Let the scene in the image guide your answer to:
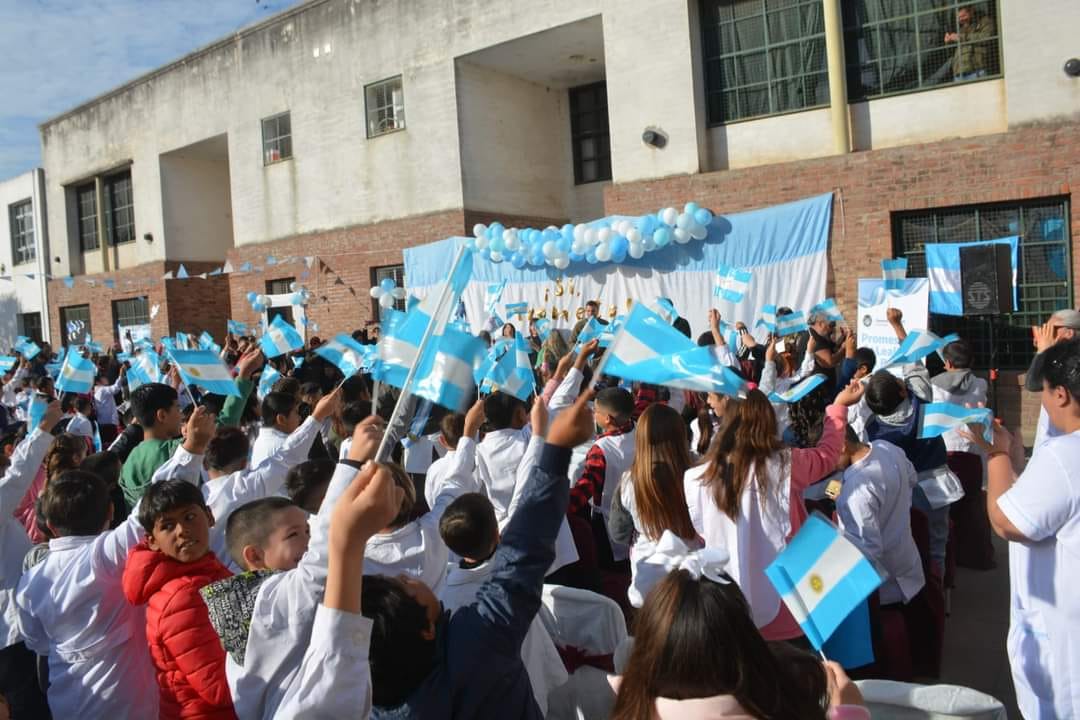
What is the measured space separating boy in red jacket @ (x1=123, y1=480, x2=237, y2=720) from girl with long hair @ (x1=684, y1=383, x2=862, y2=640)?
1.86 metres

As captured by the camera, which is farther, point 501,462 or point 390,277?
point 390,277

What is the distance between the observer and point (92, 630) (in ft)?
9.77

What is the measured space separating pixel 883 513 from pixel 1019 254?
831cm

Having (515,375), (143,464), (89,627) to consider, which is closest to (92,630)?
(89,627)

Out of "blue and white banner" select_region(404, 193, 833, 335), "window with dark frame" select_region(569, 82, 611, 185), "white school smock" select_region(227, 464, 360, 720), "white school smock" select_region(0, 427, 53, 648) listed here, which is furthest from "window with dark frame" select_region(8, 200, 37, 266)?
"white school smock" select_region(227, 464, 360, 720)

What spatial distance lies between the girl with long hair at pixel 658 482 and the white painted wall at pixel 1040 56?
929 cm

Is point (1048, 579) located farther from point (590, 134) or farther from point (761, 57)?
point (590, 134)

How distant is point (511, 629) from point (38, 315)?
30696 mm

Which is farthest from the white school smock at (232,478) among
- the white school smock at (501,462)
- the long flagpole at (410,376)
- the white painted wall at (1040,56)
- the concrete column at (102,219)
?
the concrete column at (102,219)

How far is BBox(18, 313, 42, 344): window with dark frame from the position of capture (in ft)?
90.9

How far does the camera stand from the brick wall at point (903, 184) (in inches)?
401

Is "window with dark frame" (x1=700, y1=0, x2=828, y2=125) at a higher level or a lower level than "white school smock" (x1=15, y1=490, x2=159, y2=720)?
higher

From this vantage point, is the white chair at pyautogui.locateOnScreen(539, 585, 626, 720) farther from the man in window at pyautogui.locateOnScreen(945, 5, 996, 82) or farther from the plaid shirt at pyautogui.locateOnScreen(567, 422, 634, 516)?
the man in window at pyautogui.locateOnScreen(945, 5, 996, 82)

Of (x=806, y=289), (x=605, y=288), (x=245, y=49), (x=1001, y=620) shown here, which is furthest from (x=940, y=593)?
(x=245, y=49)
